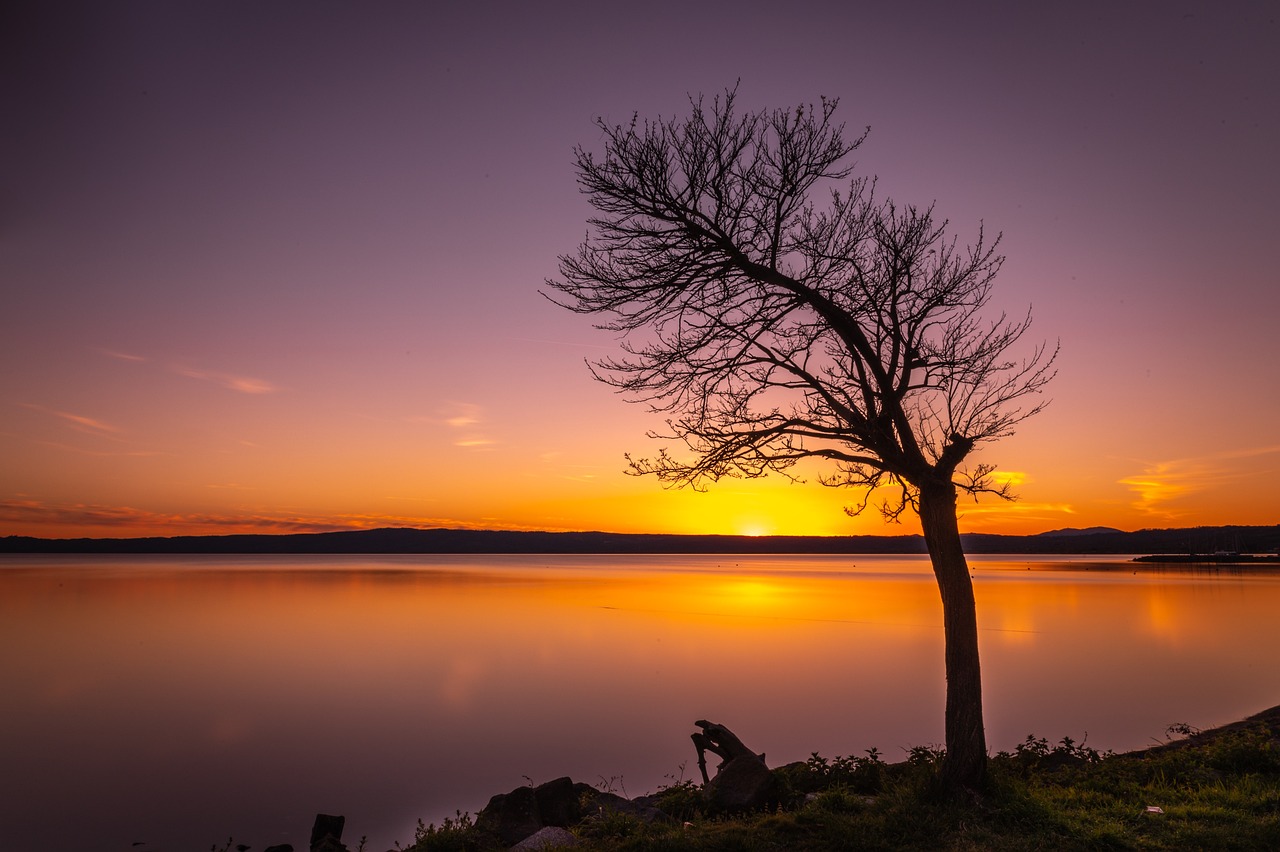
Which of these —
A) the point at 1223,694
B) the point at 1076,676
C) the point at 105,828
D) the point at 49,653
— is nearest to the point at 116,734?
the point at 105,828

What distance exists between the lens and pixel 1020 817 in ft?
26.5

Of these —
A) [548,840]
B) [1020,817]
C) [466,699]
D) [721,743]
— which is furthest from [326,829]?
[466,699]

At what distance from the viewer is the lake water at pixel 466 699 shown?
1425cm

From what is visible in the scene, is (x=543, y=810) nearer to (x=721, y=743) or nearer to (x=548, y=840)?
(x=548, y=840)

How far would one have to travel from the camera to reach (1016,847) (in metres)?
7.27

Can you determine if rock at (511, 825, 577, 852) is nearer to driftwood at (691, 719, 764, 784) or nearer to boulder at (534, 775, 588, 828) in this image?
boulder at (534, 775, 588, 828)

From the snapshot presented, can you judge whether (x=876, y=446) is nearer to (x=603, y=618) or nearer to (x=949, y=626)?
(x=949, y=626)

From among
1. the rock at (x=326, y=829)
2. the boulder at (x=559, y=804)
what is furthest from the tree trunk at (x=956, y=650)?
the rock at (x=326, y=829)

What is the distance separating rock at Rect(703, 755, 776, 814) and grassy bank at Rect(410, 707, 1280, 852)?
0.21 metres

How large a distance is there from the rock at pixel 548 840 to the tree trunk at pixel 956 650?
4266 millimetres

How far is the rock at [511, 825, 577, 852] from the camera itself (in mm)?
8172

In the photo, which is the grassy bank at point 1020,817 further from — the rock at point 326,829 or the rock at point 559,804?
the rock at point 326,829

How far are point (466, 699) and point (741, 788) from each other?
14732 mm

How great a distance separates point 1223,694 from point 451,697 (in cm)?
2310
